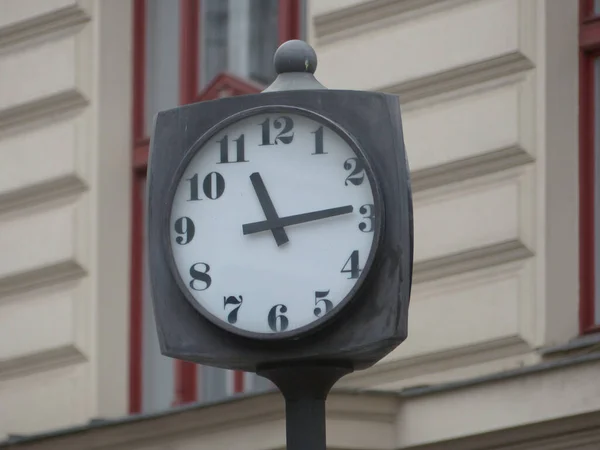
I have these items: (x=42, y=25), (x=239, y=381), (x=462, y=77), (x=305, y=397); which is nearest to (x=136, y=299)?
(x=239, y=381)

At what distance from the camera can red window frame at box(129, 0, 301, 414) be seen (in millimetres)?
9539

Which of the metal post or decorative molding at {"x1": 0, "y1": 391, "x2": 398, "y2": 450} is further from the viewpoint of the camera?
decorative molding at {"x1": 0, "y1": 391, "x2": 398, "y2": 450}

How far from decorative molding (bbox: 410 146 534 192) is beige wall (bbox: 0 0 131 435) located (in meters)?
1.84

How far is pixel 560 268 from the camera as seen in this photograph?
823cm

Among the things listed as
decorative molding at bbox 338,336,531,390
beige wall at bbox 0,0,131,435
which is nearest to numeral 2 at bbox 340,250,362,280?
decorative molding at bbox 338,336,531,390

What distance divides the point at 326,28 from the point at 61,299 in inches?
74.9

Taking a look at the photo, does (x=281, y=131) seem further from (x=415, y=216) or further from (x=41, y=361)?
(x=41, y=361)

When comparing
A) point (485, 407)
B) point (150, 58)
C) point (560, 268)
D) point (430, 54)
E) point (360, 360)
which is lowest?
point (360, 360)

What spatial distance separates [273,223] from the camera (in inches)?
161

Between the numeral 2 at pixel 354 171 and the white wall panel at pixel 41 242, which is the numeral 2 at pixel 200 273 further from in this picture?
the white wall panel at pixel 41 242

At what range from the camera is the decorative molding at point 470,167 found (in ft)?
27.5

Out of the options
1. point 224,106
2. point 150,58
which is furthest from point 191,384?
point 224,106

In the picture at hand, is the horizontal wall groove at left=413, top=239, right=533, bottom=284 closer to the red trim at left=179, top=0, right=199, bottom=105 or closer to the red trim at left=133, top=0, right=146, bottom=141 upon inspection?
the red trim at left=179, top=0, right=199, bottom=105

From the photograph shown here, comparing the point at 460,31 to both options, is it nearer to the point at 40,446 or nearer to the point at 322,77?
the point at 322,77
